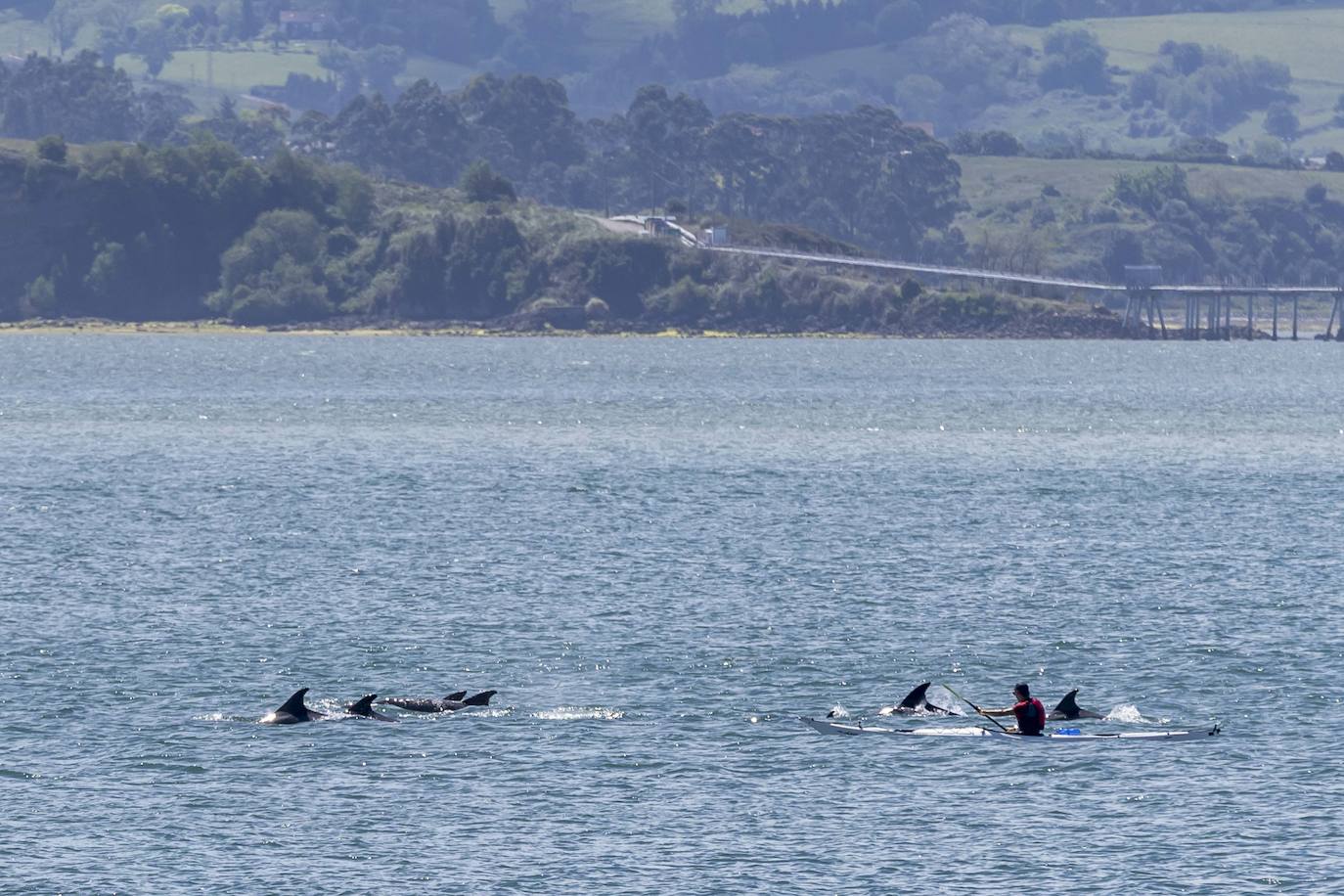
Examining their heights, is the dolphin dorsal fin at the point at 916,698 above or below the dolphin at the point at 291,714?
above

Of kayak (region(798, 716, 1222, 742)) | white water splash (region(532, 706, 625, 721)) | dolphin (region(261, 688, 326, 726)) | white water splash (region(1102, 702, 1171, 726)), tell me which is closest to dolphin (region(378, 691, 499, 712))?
white water splash (region(532, 706, 625, 721))

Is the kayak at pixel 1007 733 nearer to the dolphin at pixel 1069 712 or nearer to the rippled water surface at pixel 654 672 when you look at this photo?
the rippled water surface at pixel 654 672

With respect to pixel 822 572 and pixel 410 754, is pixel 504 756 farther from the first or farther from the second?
pixel 822 572

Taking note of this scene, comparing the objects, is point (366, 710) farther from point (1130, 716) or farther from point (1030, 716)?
point (1130, 716)

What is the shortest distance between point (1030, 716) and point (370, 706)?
55.6 feet

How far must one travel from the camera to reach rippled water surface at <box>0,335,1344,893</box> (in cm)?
5022

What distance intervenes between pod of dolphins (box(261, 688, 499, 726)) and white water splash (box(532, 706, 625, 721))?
5.49ft

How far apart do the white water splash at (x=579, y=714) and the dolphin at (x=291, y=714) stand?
602 centimetres

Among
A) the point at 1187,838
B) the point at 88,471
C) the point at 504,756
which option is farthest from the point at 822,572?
the point at 88,471

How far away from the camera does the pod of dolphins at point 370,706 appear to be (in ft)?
200

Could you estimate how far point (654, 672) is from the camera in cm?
6869

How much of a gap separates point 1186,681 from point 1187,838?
17184 millimetres

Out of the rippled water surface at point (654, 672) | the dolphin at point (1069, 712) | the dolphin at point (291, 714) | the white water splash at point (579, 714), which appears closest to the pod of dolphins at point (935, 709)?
the dolphin at point (1069, 712)

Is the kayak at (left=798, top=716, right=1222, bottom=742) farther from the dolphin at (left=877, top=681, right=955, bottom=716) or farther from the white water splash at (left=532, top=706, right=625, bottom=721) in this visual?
the white water splash at (left=532, top=706, right=625, bottom=721)
